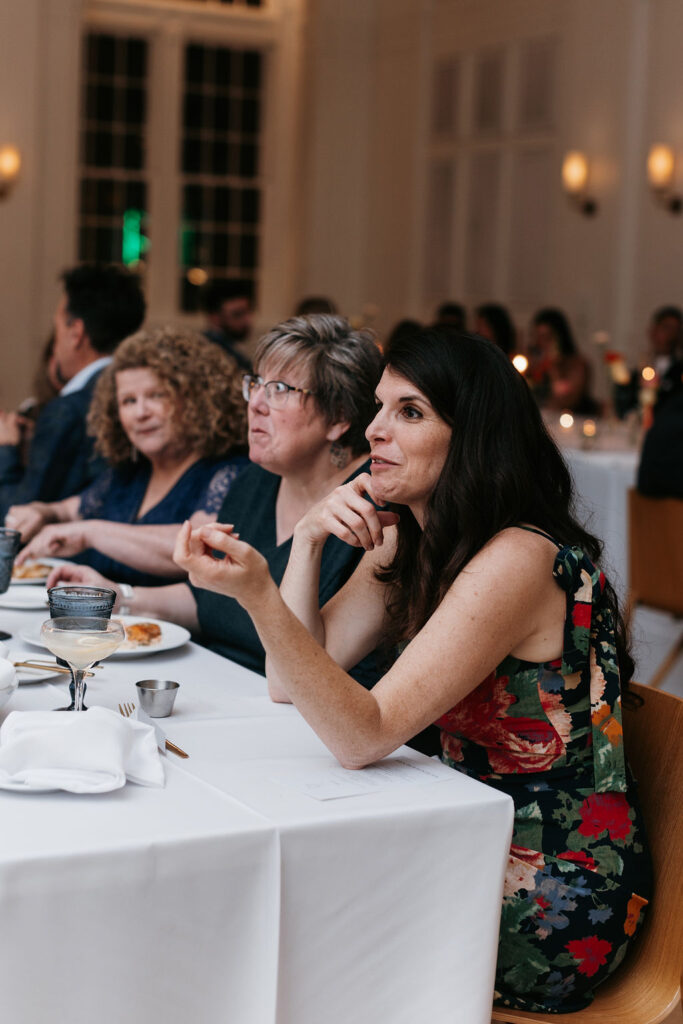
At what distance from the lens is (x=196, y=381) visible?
3230 mm

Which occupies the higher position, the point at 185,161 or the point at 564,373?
Result: the point at 185,161

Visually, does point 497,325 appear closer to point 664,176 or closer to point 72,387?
point 664,176

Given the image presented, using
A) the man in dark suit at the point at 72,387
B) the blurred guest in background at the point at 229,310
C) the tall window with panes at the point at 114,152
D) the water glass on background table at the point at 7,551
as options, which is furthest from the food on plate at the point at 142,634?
the tall window with panes at the point at 114,152

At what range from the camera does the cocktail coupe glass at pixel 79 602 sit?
1.88 meters

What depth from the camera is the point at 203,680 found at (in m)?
2.10

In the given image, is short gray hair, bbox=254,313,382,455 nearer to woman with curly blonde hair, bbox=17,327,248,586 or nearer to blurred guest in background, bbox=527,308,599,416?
woman with curly blonde hair, bbox=17,327,248,586

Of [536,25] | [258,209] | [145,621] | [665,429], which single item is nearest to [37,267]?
[258,209]

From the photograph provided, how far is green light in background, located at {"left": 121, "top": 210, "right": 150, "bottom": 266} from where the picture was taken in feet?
40.7

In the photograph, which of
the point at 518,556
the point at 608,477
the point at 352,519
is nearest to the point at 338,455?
the point at 352,519

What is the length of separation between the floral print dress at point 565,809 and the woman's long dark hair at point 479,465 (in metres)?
0.10

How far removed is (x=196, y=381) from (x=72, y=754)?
183 centimetres

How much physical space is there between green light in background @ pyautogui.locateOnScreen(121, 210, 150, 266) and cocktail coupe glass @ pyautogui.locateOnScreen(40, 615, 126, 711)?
11.1 m

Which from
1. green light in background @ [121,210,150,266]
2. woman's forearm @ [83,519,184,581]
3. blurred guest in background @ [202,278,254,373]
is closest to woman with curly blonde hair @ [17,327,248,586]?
woman's forearm @ [83,519,184,581]

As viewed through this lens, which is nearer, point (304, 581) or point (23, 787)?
point (23, 787)
